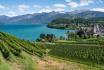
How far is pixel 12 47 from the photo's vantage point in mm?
73062

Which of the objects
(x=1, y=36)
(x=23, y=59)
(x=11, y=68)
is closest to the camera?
(x=11, y=68)

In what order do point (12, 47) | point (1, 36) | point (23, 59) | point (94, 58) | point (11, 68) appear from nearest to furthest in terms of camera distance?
1. point (11, 68)
2. point (23, 59)
3. point (12, 47)
4. point (1, 36)
5. point (94, 58)

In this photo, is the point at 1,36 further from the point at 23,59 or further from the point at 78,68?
the point at 78,68

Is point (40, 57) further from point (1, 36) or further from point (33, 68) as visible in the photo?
point (33, 68)

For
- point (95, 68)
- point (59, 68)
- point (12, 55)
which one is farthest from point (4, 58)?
point (95, 68)

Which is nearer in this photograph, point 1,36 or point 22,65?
point 22,65

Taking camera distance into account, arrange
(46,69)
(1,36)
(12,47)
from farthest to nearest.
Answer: (1,36) < (12,47) < (46,69)

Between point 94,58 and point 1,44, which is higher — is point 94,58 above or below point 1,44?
below

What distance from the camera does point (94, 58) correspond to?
84.8m

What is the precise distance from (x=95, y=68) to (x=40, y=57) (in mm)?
18829

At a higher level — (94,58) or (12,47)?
(12,47)

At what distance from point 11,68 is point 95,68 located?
22261 mm

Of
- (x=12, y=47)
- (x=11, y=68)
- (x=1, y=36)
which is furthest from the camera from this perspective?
(x=1, y=36)

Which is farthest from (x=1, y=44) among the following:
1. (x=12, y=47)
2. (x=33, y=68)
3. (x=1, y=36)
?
(x=33, y=68)
